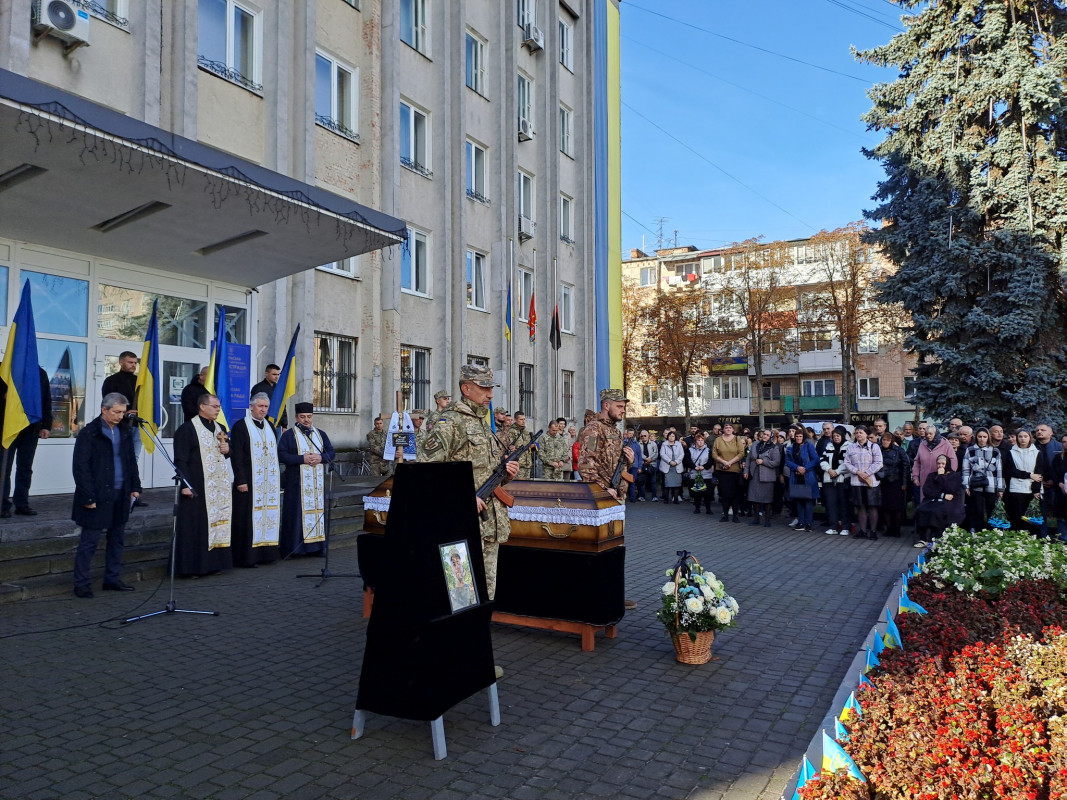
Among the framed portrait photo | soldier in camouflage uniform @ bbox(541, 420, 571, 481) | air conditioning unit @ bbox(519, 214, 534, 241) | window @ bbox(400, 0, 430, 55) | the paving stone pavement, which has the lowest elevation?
the paving stone pavement

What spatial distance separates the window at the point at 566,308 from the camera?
94.6 ft

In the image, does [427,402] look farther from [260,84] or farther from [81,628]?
[81,628]

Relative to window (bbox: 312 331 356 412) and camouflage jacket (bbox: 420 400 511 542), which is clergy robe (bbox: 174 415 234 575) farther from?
window (bbox: 312 331 356 412)

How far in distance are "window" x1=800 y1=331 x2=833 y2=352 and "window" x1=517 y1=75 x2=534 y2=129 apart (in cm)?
2473

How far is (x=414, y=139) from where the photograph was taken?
834 inches

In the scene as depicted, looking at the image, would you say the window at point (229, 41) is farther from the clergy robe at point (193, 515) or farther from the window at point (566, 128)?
the window at point (566, 128)

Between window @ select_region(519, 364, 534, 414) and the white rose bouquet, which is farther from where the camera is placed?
window @ select_region(519, 364, 534, 414)

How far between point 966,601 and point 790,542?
7.05m

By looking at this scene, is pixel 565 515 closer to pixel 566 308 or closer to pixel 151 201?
pixel 151 201

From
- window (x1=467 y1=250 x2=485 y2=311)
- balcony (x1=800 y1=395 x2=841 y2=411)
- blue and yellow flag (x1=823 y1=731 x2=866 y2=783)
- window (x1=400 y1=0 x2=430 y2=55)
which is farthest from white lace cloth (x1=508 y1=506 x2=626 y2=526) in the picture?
balcony (x1=800 y1=395 x2=841 y2=411)

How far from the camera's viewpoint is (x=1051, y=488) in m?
12.2

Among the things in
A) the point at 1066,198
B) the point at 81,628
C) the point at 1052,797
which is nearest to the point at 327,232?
the point at 81,628

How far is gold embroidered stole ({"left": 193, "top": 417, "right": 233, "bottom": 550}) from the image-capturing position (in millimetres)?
9461

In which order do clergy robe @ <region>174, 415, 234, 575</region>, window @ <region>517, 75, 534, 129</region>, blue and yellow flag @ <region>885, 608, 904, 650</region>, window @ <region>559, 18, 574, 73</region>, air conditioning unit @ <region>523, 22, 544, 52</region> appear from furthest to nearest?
window @ <region>559, 18, 574, 73</region>
window @ <region>517, 75, 534, 129</region>
air conditioning unit @ <region>523, 22, 544, 52</region>
clergy robe @ <region>174, 415, 234, 575</region>
blue and yellow flag @ <region>885, 608, 904, 650</region>
